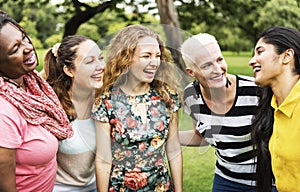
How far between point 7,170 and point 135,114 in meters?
0.66

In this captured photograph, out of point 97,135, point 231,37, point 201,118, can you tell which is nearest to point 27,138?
point 97,135

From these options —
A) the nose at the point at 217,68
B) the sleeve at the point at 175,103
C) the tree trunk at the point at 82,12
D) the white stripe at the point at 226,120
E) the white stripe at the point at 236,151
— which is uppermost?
the nose at the point at 217,68

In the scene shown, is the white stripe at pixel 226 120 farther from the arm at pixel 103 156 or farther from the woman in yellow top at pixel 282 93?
the arm at pixel 103 156

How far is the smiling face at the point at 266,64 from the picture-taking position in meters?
2.20

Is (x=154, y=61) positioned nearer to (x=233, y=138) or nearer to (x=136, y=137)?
(x=136, y=137)

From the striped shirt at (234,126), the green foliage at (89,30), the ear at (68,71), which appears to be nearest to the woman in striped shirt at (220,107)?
the striped shirt at (234,126)

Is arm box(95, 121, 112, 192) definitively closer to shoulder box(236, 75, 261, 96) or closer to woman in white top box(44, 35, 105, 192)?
woman in white top box(44, 35, 105, 192)

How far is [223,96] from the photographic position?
101 inches

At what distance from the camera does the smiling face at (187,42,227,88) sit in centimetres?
246

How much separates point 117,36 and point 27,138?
658mm

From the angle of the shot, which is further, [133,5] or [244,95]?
[133,5]

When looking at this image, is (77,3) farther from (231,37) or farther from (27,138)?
(231,37)

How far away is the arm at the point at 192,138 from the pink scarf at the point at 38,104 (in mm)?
611

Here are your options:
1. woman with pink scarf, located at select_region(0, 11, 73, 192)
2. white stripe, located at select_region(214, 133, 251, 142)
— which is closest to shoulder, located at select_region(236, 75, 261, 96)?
white stripe, located at select_region(214, 133, 251, 142)
